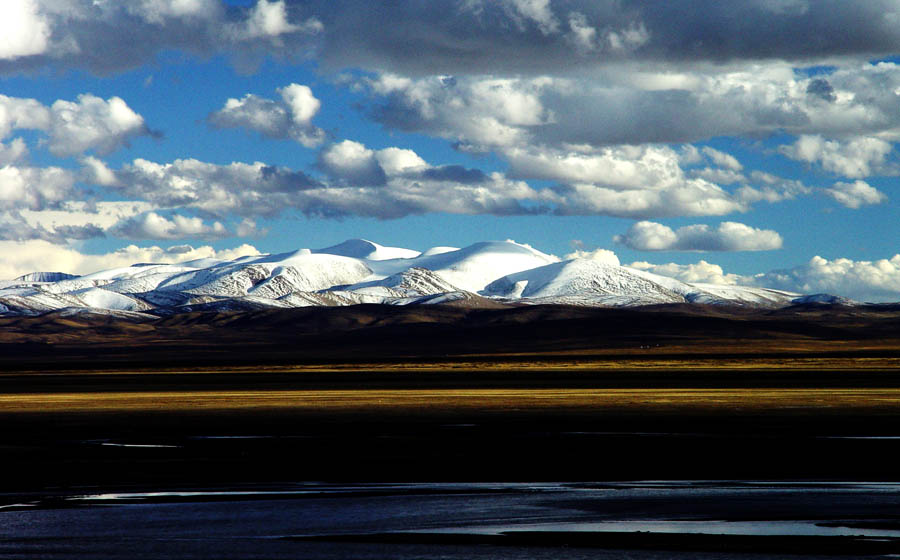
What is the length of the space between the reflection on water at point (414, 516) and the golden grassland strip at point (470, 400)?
28879mm

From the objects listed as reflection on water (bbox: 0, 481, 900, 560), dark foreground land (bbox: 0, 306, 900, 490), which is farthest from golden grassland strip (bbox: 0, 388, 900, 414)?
reflection on water (bbox: 0, 481, 900, 560)

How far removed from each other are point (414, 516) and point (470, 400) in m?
41.2

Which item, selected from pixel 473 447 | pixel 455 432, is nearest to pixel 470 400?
pixel 455 432

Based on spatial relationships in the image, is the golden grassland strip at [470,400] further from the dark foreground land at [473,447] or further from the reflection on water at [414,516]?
the reflection on water at [414,516]

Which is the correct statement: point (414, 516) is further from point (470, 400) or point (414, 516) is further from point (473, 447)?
point (470, 400)

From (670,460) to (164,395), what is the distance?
1954 inches

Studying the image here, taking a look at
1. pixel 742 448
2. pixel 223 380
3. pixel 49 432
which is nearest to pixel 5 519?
pixel 742 448

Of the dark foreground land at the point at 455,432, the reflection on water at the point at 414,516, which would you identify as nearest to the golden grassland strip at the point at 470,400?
the dark foreground land at the point at 455,432

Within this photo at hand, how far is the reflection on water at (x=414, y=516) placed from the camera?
20344 mm

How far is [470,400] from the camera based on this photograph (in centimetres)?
6494

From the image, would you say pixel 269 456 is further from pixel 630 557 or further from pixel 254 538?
pixel 630 557

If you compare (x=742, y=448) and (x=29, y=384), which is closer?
(x=742, y=448)

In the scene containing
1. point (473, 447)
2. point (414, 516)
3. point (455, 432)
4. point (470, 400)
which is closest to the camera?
point (414, 516)

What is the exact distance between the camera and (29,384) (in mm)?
100250
